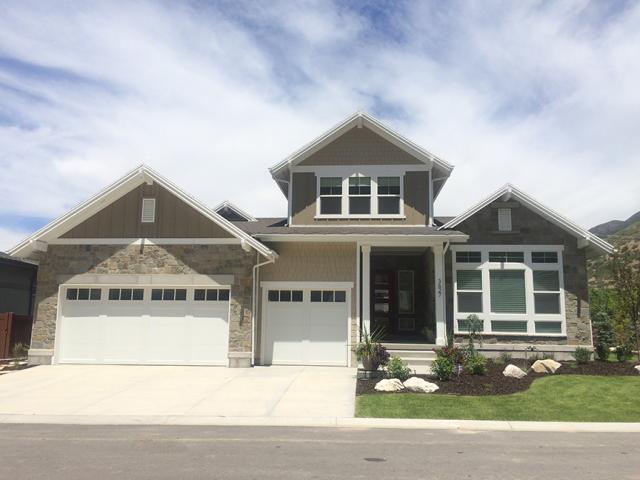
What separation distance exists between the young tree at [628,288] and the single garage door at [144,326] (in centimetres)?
1226

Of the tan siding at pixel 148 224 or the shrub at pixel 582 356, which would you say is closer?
the shrub at pixel 582 356

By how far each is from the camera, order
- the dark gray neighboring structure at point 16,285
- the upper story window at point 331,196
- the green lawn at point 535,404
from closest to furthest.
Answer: the green lawn at point 535,404
the upper story window at point 331,196
the dark gray neighboring structure at point 16,285

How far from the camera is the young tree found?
15789 mm

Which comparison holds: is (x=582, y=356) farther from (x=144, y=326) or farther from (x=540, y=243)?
(x=144, y=326)

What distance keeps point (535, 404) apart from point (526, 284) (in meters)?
6.35

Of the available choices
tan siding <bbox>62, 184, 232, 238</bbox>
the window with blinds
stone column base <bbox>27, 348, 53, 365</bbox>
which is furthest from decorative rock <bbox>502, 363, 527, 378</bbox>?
stone column base <bbox>27, 348, 53, 365</bbox>

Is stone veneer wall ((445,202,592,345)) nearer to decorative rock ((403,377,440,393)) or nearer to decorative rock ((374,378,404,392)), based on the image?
decorative rock ((403,377,440,393))

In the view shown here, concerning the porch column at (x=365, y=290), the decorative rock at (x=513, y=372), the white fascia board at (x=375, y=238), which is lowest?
the decorative rock at (x=513, y=372)

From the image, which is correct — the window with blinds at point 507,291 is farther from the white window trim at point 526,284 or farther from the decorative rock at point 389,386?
the decorative rock at point 389,386

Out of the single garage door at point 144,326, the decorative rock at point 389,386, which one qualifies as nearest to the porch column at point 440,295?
the decorative rock at point 389,386

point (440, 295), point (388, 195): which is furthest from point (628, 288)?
point (388, 195)

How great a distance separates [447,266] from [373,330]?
4.01 meters

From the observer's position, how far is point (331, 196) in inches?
706

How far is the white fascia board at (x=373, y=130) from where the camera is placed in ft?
57.3
